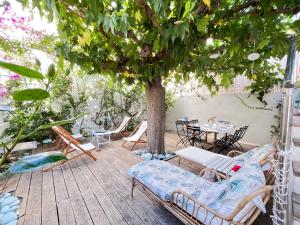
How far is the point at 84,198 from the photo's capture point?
252cm

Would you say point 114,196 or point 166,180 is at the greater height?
point 166,180

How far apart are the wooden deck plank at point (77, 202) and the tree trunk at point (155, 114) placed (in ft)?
6.15

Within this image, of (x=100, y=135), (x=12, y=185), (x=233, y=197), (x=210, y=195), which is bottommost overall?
(x=12, y=185)

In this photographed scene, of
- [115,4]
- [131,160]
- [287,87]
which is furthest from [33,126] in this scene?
[287,87]

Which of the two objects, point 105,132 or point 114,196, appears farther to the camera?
point 105,132

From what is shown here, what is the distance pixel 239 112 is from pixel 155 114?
3301 mm

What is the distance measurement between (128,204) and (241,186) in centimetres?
156

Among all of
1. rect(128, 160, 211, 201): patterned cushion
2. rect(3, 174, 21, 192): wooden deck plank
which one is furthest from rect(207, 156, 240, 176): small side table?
rect(3, 174, 21, 192): wooden deck plank

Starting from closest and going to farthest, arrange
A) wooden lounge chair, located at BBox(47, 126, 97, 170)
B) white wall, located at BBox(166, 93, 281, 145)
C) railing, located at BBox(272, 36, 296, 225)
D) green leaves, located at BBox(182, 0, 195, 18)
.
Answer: railing, located at BBox(272, 36, 296, 225)
green leaves, located at BBox(182, 0, 195, 18)
wooden lounge chair, located at BBox(47, 126, 97, 170)
white wall, located at BBox(166, 93, 281, 145)

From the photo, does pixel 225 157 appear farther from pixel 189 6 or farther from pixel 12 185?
pixel 12 185

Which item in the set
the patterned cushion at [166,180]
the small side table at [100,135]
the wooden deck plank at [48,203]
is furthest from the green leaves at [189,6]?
the small side table at [100,135]

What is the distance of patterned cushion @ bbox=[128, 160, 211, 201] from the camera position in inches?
76.4

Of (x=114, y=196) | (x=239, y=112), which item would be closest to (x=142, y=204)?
(x=114, y=196)

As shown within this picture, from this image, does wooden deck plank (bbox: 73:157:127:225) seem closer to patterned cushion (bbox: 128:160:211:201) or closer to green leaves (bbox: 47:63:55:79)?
patterned cushion (bbox: 128:160:211:201)
